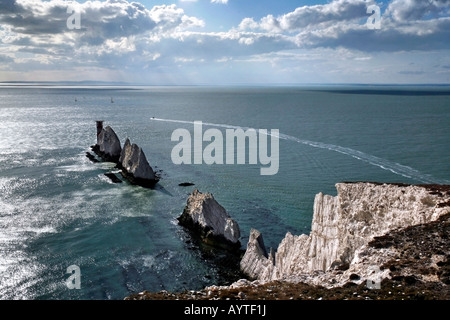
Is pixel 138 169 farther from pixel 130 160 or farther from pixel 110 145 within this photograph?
pixel 110 145

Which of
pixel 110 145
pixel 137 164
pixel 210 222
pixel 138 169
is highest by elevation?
pixel 110 145

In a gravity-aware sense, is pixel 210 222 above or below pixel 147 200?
above

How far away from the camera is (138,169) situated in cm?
7044

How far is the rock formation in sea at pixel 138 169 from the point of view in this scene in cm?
6969

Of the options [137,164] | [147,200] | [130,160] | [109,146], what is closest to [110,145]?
[109,146]

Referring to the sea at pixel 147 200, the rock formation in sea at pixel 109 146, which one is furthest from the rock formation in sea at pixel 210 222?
the rock formation in sea at pixel 109 146

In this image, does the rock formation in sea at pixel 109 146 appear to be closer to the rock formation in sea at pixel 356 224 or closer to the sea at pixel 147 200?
the sea at pixel 147 200

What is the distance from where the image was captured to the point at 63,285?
117 feet

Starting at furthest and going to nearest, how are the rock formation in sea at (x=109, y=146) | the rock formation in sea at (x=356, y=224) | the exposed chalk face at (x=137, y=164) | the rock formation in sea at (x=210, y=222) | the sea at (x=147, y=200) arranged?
the rock formation in sea at (x=109, y=146) < the exposed chalk face at (x=137, y=164) < the rock formation in sea at (x=210, y=222) < the sea at (x=147, y=200) < the rock formation in sea at (x=356, y=224)

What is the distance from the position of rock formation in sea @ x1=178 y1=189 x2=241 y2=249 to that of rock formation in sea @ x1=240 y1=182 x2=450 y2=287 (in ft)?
38.5

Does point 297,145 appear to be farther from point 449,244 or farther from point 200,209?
point 449,244

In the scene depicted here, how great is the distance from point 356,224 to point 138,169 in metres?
49.2

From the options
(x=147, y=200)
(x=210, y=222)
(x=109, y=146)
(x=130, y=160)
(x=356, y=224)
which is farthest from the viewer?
(x=109, y=146)

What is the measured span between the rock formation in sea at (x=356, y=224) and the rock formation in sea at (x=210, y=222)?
1175cm
